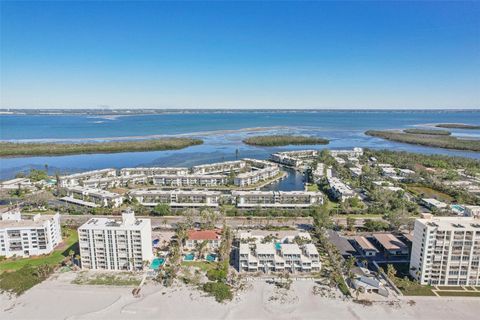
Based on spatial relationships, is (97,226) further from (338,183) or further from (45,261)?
(338,183)

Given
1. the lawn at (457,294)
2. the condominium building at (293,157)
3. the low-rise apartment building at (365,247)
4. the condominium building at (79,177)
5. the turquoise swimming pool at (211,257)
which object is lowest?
the lawn at (457,294)

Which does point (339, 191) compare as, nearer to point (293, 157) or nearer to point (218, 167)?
point (218, 167)

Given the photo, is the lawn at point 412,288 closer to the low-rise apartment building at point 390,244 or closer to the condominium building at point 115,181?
the low-rise apartment building at point 390,244

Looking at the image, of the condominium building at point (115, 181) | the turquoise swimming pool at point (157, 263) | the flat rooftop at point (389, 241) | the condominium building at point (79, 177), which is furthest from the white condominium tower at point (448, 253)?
the condominium building at point (79, 177)

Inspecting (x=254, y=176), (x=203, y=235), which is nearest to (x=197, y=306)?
(x=203, y=235)

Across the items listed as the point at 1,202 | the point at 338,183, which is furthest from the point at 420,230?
the point at 1,202

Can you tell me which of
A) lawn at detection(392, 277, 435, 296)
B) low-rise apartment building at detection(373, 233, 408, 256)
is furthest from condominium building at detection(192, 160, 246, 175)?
lawn at detection(392, 277, 435, 296)
